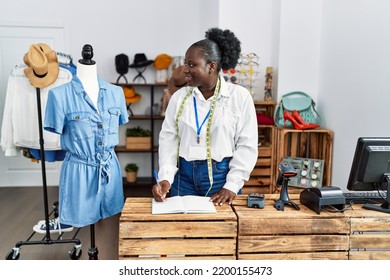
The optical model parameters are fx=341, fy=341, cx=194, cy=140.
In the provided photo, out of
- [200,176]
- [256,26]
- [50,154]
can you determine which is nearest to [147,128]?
[50,154]

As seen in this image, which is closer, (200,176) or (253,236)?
(253,236)

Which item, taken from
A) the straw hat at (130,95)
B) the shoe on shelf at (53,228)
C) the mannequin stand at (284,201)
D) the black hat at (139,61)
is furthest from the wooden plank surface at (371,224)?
the black hat at (139,61)

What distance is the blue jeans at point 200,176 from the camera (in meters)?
1.75

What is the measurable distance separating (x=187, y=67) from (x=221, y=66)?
0.72 feet

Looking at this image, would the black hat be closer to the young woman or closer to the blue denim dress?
the blue denim dress

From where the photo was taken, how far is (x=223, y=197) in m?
1.54

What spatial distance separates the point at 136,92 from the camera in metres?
4.83

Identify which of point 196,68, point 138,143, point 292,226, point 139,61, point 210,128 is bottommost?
point 138,143

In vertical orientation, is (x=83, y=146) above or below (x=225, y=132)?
below

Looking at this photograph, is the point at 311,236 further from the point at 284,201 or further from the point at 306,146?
the point at 306,146

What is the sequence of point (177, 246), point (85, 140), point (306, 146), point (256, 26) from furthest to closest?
point (256, 26), point (306, 146), point (85, 140), point (177, 246)

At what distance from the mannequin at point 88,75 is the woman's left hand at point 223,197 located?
97 cm

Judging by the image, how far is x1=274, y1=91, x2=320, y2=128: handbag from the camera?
3.67 meters

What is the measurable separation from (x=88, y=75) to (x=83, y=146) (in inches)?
17.1
